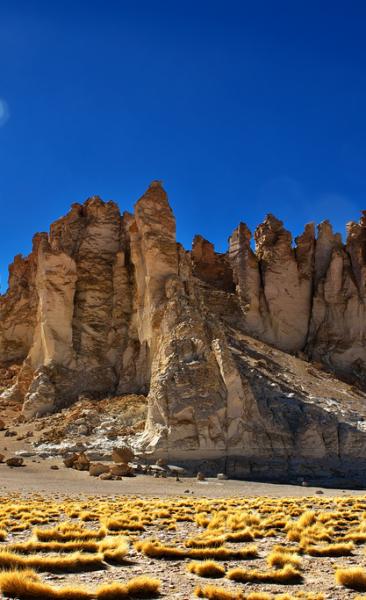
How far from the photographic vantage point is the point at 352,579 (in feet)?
28.7

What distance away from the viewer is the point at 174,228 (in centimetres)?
5750

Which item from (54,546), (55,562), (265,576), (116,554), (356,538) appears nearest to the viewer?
(265,576)

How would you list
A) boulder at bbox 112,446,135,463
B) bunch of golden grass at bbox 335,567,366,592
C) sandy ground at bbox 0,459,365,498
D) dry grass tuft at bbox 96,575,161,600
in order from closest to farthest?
dry grass tuft at bbox 96,575,161,600 → bunch of golden grass at bbox 335,567,366,592 → sandy ground at bbox 0,459,365,498 → boulder at bbox 112,446,135,463

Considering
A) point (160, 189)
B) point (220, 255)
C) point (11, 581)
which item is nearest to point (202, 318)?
point (160, 189)

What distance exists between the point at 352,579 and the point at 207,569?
235 centimetres

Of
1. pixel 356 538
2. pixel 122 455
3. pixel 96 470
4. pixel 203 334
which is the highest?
pixel 203 334

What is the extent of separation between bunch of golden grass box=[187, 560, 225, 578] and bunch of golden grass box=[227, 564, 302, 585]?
291 mm

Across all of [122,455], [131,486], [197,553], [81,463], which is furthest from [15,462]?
[197,553]


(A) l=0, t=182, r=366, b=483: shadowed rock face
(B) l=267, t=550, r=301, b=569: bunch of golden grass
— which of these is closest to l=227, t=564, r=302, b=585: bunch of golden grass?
(B) l=267, t=550, r=301, b=569: bunch of golden grass

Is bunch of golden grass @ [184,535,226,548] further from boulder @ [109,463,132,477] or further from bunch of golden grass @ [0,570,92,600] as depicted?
boulder @ [109,463,132,477]

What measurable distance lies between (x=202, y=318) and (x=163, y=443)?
1212 centimetres

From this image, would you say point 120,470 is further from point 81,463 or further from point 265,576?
point 265,576

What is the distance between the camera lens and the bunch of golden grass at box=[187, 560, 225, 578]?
9.38m

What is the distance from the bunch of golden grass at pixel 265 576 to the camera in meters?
9.09
